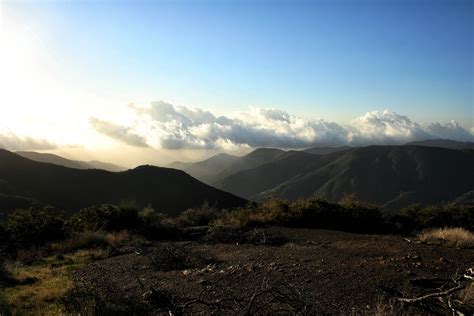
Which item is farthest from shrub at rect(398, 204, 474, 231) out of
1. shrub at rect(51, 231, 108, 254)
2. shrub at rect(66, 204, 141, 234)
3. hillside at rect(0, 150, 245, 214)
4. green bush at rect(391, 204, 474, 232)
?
hillside at rect(0, 150, 245, 214)

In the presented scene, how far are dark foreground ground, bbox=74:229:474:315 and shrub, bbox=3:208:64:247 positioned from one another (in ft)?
28.9

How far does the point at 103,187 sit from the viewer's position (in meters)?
92.8

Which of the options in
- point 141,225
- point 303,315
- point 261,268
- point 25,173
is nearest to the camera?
point 303,315

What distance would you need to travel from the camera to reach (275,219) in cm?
2106

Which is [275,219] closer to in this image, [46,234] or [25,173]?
[46,234]

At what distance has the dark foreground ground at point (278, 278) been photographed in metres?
6.74

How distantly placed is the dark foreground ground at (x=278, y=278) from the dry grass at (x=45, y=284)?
0.54 m

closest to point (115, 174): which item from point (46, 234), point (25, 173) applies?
point (25, 173)

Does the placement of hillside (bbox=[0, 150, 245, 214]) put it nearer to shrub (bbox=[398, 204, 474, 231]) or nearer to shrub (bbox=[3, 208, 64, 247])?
shrub (bbox=[3, 208, 64, 247])

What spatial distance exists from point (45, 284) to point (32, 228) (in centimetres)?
1123

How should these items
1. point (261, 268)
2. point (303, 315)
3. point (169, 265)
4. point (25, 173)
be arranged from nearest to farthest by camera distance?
point (303, 315)
point (261, 268)
point (169, 265)
point (25, 173)

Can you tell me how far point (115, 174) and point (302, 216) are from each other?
85.5 meters

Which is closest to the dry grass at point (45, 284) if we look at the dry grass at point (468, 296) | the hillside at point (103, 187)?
the dry grass at point (468, 296)

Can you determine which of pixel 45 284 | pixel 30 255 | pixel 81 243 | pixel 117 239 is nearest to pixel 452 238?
pixel 45 284
